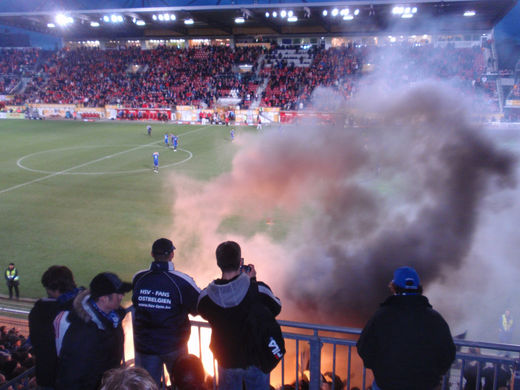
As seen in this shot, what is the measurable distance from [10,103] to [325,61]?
34873mm

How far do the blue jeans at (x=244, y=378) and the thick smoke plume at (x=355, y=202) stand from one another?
4.70 meters

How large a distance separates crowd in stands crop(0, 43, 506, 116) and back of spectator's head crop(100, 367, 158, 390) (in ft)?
89.3

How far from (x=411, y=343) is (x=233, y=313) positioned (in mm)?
1255

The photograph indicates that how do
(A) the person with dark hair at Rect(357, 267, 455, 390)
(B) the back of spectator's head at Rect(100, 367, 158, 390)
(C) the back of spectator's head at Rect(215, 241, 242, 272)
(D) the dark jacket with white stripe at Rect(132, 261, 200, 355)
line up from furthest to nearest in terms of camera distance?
(D) the dark jacket with white stripe at Rect(132, 261, 200, 355), (C) the back of spectator's head at Rect(215, 241, 242, 272), (A) the person with dark hair at Rect(357, 267, 455, 390), (B) the back of spectator's head at Rect(100, 367, 158, 390)

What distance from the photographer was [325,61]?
40.5 metres

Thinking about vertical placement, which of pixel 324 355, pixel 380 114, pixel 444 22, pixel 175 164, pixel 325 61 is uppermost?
pixel 444 22

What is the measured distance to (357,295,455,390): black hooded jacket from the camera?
9.18ft

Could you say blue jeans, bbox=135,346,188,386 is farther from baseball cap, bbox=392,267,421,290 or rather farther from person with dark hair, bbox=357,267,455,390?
baseball cap, bbox=392,267,421,290

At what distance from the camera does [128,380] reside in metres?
1.74

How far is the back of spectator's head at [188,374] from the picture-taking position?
8.02 feet

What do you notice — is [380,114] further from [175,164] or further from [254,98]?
[254,98]

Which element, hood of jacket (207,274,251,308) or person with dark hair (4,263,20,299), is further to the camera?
person with dark hair (4,263,20,299)

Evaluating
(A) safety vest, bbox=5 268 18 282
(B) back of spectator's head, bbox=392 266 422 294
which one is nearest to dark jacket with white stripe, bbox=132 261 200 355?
(B) back of spectator's head, bbox=392 266 422 294

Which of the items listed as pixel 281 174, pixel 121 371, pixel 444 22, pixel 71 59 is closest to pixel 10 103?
pixel 71 59
